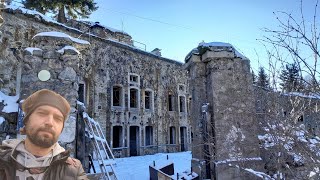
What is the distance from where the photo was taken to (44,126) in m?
1.40

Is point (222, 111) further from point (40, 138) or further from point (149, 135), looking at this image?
point (149, 135)

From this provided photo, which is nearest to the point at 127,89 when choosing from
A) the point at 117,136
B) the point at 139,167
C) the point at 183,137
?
the point at 117,136

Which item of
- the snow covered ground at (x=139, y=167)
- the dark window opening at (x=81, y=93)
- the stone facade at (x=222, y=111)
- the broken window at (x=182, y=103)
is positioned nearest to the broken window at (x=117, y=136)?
the snow covered ground at (x=139, y=167)

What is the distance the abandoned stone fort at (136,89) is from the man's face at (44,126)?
2.75 metres

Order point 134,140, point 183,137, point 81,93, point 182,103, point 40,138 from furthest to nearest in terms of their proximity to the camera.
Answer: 1. point 182,103
2. point 183,137
3. point 134,140
4. point 81,93
5. point 40,138

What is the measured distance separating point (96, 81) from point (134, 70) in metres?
3.45

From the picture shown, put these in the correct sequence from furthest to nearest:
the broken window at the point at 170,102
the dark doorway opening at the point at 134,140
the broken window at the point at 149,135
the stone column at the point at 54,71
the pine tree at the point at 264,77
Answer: the broken window at the point at 170,102 → the broken window at the point at 149,135 → the dark doorway opening at the point at 134,140 → the stone column at the point at 54,71 → the pine tree at the point at 264,77

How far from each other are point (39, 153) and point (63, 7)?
20.8 m

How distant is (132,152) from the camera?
19.0 m

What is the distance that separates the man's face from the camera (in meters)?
1.39

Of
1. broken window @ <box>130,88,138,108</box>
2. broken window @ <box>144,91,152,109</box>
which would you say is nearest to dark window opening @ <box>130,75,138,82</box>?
broken window @ <box>130,88,138,108</box>

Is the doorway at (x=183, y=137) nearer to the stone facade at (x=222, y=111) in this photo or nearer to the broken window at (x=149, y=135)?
the broken window at (x=149, y=135)

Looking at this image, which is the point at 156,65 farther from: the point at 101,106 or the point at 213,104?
the point at 213,104

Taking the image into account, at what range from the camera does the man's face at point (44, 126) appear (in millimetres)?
1387
